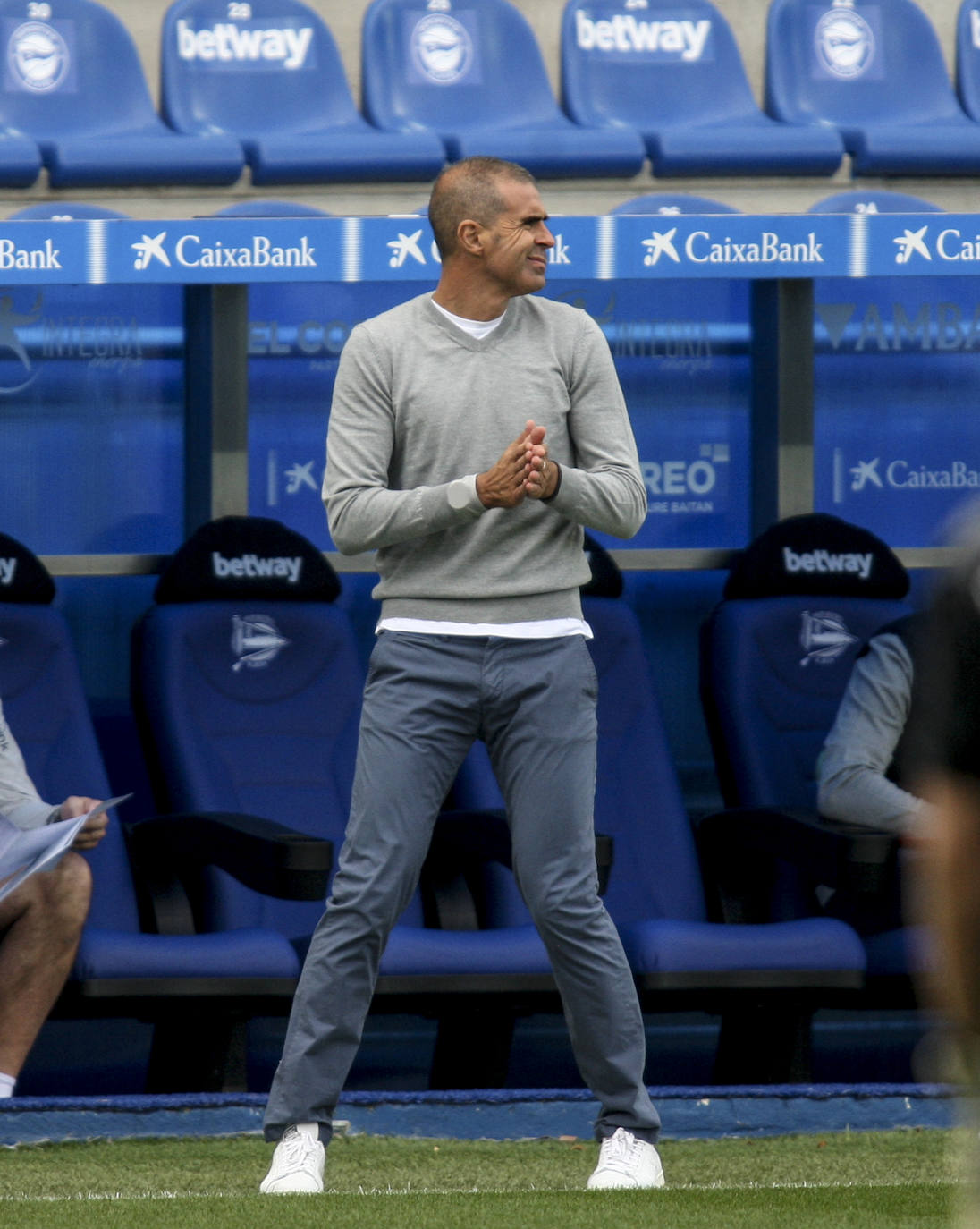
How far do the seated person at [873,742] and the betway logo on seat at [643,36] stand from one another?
3.04 metres

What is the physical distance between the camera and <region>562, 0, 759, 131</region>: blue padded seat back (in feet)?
21.5

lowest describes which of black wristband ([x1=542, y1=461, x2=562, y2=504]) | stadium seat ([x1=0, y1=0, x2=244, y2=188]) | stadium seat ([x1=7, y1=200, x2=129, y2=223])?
black wristband ([x1=542, y1=461, x2=562, y2=504])

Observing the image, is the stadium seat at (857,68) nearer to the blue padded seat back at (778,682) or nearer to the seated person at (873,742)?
the blue padded seat back at (778,682)

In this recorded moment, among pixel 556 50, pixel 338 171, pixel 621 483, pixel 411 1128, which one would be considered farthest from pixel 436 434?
pixel 556 50

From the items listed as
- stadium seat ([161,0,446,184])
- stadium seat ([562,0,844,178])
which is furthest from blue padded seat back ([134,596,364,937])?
stadium seat ([562,0,844,178])

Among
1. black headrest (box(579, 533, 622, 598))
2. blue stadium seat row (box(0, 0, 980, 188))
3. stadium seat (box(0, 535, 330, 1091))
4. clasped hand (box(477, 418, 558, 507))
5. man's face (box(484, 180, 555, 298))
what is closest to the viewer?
clasped hand (box(477, 418, 558, 507))

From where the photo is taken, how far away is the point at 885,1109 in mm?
3537

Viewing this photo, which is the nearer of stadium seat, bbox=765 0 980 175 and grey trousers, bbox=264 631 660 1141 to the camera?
grey trousers, bbox=264 631 660 1141

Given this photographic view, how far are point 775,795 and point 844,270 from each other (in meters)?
1.07

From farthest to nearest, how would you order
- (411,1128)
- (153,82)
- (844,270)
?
(153,82) → (844,270) → (411,1128)

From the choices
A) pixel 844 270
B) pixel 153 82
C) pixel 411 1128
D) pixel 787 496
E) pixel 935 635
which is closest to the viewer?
pixel 935 635

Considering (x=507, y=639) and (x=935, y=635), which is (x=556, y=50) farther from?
(x=935, y=635)

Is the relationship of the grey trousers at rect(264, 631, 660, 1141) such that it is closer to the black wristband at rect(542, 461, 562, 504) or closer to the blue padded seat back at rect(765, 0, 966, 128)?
the black wristband at rect(542, 461, 562, 504)

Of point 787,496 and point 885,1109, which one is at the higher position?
point 787,496
